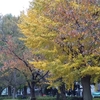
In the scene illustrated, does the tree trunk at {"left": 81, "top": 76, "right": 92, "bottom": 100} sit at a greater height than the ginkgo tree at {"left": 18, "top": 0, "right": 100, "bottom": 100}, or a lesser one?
lesser

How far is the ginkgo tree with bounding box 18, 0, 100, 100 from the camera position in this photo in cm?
1291

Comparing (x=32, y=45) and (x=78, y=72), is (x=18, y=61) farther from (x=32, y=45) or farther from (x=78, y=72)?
(x=78, y=72)

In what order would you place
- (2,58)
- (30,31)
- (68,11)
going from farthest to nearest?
(2,58) < (30,31) < (68,11)

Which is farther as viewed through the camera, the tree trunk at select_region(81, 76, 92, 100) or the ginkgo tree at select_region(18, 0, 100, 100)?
the tree trunk at select_region(81, 76, 92, 100)

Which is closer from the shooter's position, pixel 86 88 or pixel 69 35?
pixel 69 35

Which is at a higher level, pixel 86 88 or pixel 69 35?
pixel 69 35

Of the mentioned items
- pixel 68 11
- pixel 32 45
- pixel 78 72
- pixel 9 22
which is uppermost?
pixel 9 22

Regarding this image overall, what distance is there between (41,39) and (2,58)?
43.9ft

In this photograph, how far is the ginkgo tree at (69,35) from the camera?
42.3 ft

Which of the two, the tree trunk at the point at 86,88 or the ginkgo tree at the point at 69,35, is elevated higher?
the ginkgo tree at the point at 69,35

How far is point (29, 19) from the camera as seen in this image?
15062 millimetres

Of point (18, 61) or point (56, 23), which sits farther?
point (18, 61)

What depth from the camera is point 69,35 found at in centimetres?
1290

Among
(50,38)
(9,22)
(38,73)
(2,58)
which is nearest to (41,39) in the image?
(50,38)
